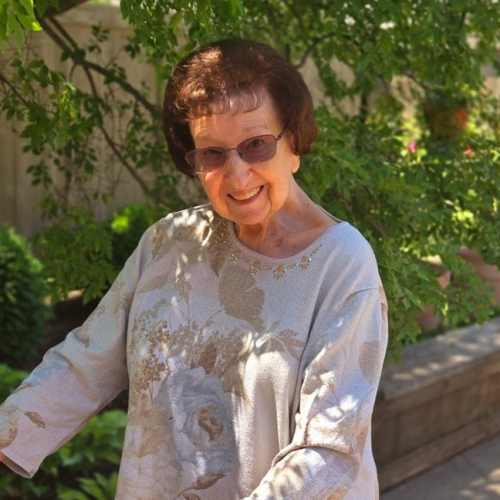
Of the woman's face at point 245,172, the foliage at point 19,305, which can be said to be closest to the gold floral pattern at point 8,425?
the woman's face at point 245,172

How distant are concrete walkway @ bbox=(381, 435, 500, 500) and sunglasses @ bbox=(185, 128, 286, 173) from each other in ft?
11.6

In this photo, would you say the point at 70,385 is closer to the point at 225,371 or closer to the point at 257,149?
the point at 225,371

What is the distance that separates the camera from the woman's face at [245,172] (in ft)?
6.04

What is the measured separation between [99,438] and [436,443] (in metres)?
2.04

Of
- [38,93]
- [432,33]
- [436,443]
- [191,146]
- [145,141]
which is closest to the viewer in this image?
[191,146]

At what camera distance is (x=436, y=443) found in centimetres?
548

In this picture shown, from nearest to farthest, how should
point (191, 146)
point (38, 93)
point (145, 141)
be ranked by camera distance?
point (191, 146) → point (38, 93) → point (145, 141)

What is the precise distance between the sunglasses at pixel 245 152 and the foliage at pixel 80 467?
A: 2389mm

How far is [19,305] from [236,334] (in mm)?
3939

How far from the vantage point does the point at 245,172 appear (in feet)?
6.05

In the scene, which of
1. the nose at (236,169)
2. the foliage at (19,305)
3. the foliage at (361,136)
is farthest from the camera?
the foliage at (19,305)

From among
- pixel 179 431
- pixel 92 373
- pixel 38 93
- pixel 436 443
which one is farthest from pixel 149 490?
pixel 436 443

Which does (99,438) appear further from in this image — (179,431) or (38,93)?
(179,431)

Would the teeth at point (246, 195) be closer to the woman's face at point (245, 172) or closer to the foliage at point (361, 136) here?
the woman's face at point (245, 172)
